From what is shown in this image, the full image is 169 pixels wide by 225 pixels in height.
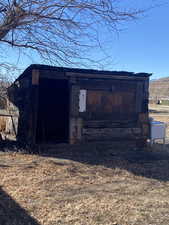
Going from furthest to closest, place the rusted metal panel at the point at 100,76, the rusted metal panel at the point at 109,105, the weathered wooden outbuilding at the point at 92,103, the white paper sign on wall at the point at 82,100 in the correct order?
1. the rusted metal panel at the point at 109,105
2. the white paper sign on wall at the point at 82,100
3. the rusted metal panel at the point at 100,76
4. the weathered wooden outbuilding at the point at 92,103

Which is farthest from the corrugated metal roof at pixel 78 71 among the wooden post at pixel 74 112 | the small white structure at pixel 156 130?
the small white structure at pixel 156 130

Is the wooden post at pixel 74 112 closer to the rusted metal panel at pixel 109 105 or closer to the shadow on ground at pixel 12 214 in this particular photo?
the rusted metal panel at pixel 109 105

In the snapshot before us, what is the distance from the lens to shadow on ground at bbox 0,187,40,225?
3334 millimetres

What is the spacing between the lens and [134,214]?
143 inches

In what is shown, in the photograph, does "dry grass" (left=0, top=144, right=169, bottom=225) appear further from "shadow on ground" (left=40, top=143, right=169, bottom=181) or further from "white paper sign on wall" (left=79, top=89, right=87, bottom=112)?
"white paper sign on wall" (left=79, top=89, right=87, bottom=112)

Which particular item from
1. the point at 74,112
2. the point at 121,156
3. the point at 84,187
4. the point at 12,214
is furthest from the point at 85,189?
the point at 74,112

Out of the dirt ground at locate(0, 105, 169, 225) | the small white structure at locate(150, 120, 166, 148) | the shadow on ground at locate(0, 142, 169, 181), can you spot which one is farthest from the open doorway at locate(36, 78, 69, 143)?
the small white structure at locate(150, 120, 166, 148)

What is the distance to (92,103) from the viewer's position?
771cm

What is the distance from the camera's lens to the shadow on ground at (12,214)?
10.9 feet

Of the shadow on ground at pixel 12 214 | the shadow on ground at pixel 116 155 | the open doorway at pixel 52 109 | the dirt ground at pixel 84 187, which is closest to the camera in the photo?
the shadow on ground at pixel 12 214

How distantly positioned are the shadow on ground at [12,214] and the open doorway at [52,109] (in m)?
5.81

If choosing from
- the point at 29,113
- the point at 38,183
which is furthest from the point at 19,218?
the point at 29,113

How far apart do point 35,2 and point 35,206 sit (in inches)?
162

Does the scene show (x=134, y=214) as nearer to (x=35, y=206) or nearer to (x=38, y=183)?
(x=35, y=206)
